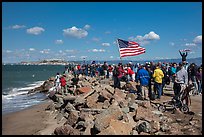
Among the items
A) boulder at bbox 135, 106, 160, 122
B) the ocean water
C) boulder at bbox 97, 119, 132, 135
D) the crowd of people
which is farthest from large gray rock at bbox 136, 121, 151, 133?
the ocean water

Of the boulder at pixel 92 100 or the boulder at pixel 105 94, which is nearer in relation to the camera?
the boulder at pixel 92 100

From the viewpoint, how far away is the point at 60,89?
22219 mm

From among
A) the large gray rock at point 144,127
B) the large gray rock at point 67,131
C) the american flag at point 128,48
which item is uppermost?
the american flag at point 128,48

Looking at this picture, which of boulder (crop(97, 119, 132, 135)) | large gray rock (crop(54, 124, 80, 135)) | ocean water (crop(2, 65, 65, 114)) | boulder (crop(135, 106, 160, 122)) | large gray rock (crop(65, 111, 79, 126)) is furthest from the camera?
ocean water (crop(2, 65, 65, 114))

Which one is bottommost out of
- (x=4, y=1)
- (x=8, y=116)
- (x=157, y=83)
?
(x=8, y=116)

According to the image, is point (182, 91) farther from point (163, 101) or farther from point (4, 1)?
point (4, 1)

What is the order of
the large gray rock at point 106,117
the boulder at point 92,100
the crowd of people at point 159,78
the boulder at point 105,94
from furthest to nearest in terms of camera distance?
the boulder at point 105,94
the boulder at point 92,100
the crowd of people at point 159,78
the large gray rock at point 106,117

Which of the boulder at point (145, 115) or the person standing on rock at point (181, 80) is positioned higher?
the person standing on rock at point (181, 80)

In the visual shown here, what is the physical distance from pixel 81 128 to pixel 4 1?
544 centimetres

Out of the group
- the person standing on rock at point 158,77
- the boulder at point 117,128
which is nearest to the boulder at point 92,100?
the person standing on rock at point 158,77

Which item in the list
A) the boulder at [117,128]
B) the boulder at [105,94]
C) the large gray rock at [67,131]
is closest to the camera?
the boulder at [117,128]

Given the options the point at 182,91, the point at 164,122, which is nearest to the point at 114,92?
the point at 182,91

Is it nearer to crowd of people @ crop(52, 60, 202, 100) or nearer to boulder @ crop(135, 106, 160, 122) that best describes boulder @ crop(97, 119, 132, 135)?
boulder @ crop(135, 106, 160, 122)

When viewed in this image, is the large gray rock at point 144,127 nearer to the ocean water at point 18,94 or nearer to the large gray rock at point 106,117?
the large gray rock at point 106,117
